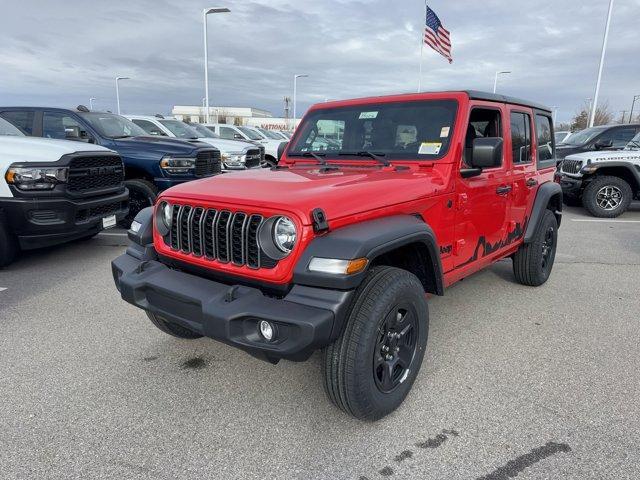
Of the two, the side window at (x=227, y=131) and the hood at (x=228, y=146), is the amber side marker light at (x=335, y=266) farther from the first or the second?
the side window at (x=227, y=131)

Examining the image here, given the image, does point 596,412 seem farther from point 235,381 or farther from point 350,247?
point 235,381

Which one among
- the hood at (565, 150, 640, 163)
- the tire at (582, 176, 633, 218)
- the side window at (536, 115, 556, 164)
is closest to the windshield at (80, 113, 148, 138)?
the side window at (536, 115, 556, 164)

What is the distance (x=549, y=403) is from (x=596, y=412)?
0.24 meters

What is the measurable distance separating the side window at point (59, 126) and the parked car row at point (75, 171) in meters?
0.01

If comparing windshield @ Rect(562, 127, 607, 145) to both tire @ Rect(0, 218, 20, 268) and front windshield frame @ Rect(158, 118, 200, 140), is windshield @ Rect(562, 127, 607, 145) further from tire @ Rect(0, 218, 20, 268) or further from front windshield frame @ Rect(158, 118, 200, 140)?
tire @ Rect(0, 218, 20, 268)

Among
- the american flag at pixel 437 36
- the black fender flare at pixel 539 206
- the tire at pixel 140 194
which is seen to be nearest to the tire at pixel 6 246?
the tire at pixel 140 194

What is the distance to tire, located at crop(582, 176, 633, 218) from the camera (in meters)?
8.80

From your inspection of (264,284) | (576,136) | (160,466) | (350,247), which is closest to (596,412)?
(350,247)

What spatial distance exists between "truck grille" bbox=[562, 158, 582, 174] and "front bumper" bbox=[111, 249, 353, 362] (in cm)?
872

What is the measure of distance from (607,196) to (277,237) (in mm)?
9035

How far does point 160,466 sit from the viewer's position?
217 centimetres

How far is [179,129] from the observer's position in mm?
11133

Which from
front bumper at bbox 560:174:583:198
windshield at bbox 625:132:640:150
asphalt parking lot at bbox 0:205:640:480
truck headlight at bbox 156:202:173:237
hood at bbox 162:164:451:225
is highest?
windshield at bbox 625:132:640:150

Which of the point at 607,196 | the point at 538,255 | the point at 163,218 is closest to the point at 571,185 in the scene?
the point at 607,196
